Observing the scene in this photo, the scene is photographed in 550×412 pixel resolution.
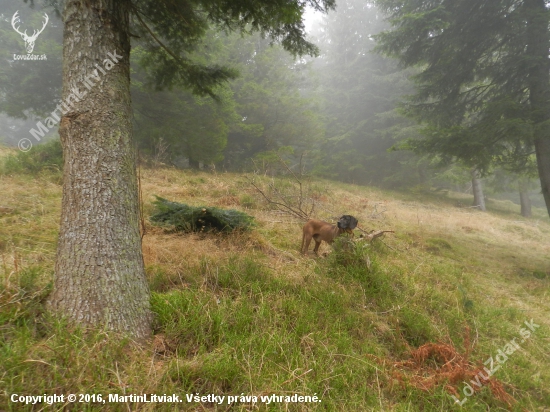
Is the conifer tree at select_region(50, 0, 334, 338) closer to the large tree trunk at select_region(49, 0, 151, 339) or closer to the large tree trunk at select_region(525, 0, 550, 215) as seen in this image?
the large tree trunk at select_region(49, 0, 151, 339)

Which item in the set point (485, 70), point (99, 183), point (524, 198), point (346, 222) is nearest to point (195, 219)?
point (99, 183)

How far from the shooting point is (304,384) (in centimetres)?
175

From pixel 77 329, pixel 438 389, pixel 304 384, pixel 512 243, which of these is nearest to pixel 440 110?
pixel 512 243

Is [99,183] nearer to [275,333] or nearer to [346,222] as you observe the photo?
[275,333]

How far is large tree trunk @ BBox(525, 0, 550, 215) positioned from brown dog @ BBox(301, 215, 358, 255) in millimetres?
6702

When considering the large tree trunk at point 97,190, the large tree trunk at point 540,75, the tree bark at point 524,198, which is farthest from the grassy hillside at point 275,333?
the tree bark at point 524,198

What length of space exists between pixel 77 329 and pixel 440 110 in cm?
1170

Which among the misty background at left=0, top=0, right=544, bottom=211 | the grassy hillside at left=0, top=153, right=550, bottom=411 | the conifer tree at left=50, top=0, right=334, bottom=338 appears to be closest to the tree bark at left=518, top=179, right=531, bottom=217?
the misty background at left=0, top=0, right=544, bottom=211

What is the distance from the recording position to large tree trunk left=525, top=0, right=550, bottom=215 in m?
6.78

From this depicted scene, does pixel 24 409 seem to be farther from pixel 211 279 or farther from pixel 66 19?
pixel 66 19

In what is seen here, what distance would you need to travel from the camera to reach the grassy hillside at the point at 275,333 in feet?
5.07

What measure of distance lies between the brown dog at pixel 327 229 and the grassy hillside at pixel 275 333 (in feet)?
0.92

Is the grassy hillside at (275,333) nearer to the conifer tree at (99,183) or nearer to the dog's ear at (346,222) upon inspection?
the conifer tree at (99,183)

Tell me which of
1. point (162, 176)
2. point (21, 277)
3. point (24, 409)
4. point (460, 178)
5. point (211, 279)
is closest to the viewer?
point (24, 409)
